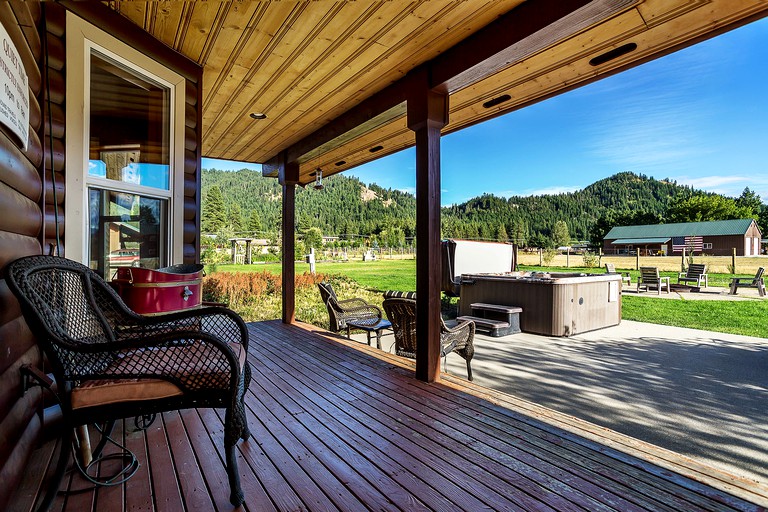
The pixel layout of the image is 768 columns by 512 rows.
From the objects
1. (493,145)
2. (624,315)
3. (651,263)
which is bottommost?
(624,315)

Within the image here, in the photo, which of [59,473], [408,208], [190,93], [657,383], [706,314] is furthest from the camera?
[408,208]

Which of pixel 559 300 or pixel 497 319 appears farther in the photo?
pixel 497 319

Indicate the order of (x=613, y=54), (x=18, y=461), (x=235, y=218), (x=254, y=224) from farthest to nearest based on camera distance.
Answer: (x=254, y=224)
(x=235, y=218)
(x=613, y=54)
(x=18, y=461)

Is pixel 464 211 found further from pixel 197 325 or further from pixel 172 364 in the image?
pixel 172 364

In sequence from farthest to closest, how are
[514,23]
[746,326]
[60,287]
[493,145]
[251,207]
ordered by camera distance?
[493,145], [251,207], [746,326], [514,23], [60,287]

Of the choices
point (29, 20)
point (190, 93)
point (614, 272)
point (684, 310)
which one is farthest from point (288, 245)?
point (614, 272)

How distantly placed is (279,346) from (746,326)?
8957 mm

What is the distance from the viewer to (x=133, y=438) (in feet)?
6.58

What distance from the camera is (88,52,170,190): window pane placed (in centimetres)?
230

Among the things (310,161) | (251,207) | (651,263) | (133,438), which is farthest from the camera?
(251,207)

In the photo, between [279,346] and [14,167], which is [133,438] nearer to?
[14,167]

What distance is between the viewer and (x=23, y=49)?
1.58 m

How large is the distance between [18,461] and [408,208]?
78.5 ft

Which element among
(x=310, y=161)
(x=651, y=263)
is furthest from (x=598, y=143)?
(x=310, y=161)
